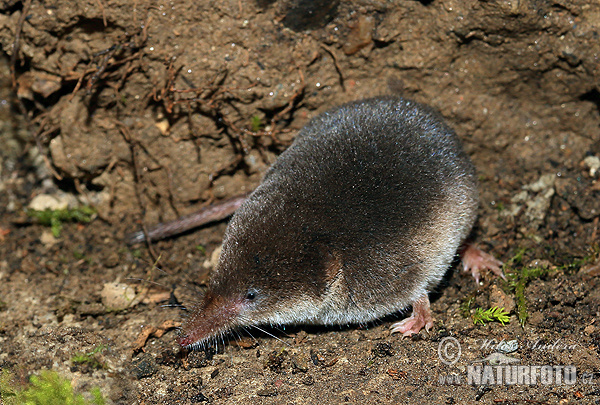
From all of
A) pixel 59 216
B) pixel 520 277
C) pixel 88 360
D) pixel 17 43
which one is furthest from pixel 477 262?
pixel 17 43

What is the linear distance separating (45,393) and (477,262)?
2.45 m

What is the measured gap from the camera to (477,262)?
135 inches

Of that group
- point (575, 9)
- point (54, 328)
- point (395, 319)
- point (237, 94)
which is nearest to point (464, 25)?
point (575, 9)

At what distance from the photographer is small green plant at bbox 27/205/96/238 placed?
3.96m

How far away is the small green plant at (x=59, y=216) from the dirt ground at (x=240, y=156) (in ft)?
0.20

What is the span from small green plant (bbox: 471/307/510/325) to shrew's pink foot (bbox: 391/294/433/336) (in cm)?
25

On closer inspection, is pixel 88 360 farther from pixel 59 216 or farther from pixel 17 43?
pixel 17 43

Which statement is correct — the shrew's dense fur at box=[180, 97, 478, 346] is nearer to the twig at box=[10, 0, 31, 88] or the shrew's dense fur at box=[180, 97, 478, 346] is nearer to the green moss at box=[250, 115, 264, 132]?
the green moss at box=[250, 115, 264, 132]

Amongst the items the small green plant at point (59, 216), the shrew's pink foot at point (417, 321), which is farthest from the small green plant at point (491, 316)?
the small green plant at point (59, 216)

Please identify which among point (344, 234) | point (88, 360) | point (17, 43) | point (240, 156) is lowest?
point (88, 360)

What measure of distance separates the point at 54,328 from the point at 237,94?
1821 millimetres

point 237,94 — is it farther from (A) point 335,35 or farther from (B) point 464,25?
(B) point 464,25

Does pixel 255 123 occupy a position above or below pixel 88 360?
above

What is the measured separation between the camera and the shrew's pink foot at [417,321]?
3.07 metres
